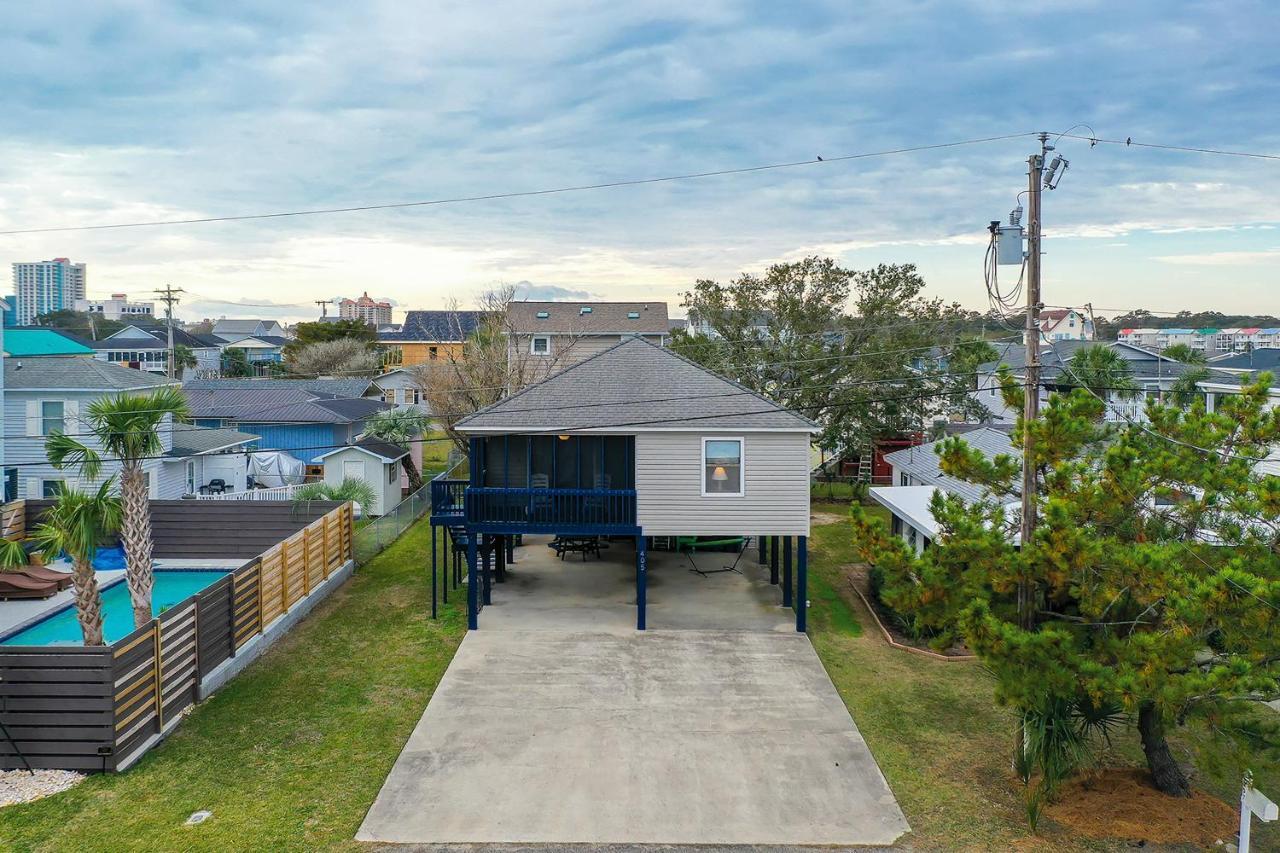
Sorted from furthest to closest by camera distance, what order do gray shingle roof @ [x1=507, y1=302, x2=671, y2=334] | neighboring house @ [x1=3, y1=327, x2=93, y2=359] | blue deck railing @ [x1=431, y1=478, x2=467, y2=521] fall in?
1. gray shingle roof @ [x1=507, y1=302, x2=671, y2=334]
2. neighboring house @ [x1=3, y1=327, x2=93, y2=359]
3. blue deck railing @ [x1=431, y1=478, x2=467, y2=521]

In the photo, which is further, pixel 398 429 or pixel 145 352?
pixel 145 352

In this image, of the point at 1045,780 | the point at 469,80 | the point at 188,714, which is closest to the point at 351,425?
the point at 469,80

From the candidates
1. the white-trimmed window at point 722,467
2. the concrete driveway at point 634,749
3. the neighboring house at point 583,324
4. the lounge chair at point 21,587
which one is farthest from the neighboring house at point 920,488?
the neighboring house at point 583,324

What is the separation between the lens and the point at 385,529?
2373 cm

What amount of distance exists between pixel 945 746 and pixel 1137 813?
2.43m

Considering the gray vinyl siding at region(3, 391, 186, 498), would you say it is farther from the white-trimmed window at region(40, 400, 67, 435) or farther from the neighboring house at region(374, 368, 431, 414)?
the neighboring house at region(374, 368, 431, 414)

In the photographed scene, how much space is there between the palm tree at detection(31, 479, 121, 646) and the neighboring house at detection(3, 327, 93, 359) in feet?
72.9

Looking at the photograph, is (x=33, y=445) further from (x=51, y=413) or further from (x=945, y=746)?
(x=945, y=746)

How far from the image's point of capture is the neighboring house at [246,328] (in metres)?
137

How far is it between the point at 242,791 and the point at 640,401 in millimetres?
10346

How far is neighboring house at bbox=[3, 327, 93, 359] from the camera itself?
29.5 metres

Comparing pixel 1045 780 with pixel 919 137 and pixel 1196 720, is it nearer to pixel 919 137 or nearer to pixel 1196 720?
pixel 1196 720

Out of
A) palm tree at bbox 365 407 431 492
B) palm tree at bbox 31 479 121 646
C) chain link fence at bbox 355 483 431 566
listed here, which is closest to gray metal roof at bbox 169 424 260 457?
palm tree at bbox 365 407 431 492

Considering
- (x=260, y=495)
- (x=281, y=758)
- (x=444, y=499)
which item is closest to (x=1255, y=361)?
(x=444, y=499)
